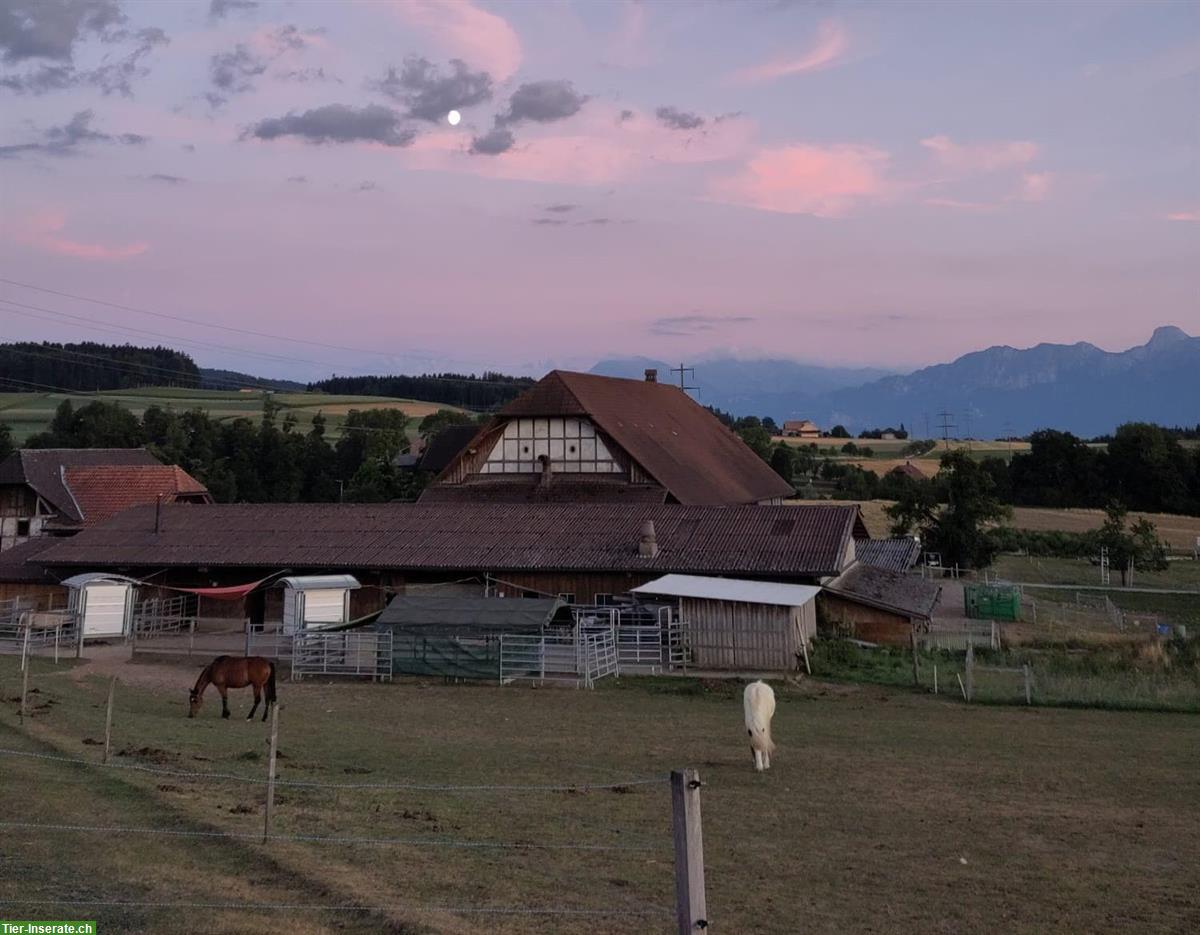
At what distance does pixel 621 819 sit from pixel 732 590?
1577 centimetres

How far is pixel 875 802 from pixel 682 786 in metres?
7.73

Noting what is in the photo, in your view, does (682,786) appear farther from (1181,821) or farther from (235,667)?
(235,667)

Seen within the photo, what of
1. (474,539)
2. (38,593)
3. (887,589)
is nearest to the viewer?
(887,589)

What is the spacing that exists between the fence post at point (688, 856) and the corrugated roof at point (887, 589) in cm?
2406

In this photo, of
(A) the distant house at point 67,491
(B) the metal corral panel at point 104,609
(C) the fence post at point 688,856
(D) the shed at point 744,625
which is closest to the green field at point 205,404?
(A) the distant house at point 67,491

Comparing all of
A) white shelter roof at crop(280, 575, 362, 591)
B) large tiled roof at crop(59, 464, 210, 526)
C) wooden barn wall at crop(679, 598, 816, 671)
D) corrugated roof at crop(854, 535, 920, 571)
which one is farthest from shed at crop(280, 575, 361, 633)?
large tiled roof at crop(59, 464, 210, 526)

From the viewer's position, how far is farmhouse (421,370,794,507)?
4169 centimetres

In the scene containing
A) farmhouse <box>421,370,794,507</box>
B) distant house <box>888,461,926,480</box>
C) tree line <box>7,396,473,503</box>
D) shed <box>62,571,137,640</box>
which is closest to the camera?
shed <box>62,571,137,640</box>

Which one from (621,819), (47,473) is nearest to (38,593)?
(47,473)

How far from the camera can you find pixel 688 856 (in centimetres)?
641

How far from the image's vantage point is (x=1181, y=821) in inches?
494

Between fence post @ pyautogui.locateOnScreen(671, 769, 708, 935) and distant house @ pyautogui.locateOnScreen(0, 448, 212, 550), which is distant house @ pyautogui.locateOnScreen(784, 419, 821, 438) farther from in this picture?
fence post @ pyautogui.locateOnScreen(671, 769, 708, 935)

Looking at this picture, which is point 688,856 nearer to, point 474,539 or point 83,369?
point 474,539

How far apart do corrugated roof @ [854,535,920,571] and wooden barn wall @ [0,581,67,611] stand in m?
29.7
